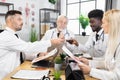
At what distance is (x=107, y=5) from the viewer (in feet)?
14.4

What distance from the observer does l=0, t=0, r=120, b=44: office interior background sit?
505 cm

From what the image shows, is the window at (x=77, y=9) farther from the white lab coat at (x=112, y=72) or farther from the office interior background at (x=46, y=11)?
the white lab coat at (x=112, y=72)

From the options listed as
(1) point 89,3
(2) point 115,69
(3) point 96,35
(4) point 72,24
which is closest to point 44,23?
(4) point 72,24

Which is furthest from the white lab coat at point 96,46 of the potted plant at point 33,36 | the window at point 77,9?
the potted plant at point 33,36

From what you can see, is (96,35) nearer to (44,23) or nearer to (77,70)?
(77,70)

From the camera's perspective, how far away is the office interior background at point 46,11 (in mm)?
5051

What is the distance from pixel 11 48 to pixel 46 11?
11.4 ft

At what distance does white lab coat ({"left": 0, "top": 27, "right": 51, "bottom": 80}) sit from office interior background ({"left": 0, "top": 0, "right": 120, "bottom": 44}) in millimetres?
2691

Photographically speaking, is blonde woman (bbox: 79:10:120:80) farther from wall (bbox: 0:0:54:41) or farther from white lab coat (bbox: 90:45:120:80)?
wall (bbox: 0:0:54:41)

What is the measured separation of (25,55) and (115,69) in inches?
57.7

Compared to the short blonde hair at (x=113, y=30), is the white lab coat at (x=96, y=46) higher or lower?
lower

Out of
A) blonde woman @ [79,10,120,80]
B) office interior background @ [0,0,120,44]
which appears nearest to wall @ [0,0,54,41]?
office interior background @ [0,0,120,44]

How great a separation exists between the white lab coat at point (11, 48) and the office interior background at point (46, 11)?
269 cm

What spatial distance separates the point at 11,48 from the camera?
2.21 metres
